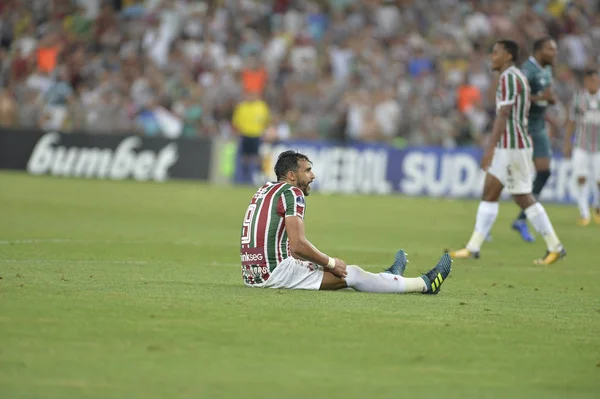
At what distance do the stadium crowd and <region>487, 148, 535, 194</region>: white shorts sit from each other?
52.6 ft

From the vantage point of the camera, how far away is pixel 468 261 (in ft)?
47.2

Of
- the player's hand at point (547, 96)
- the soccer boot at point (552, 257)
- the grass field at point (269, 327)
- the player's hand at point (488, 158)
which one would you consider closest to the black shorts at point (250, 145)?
the grass field at point (269, 327)

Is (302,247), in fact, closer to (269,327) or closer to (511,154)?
(269,327)

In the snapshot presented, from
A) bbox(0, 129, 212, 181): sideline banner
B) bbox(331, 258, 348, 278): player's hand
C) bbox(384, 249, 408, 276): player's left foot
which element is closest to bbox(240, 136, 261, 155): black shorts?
bbox(0, 129, 212, 181): sideline banner

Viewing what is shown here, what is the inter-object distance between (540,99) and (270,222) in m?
7.40

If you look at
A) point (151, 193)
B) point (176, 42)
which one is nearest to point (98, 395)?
point (151, 193)

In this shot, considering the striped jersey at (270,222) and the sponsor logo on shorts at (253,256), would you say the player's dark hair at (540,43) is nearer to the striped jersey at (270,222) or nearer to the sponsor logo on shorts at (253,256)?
the striped jersey at (270,222)

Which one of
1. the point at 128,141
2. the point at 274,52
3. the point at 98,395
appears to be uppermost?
the point at 274,52

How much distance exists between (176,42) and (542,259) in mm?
22341

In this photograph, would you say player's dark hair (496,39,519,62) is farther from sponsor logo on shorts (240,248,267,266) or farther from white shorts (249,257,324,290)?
sponsor logo on shorts (240,248,267,266)

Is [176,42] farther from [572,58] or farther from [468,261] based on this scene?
[468,261]

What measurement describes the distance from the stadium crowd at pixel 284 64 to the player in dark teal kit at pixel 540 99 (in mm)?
12639

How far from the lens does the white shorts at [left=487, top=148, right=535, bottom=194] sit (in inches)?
558

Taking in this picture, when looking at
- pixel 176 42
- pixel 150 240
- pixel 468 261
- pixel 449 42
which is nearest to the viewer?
pixel 468 261
